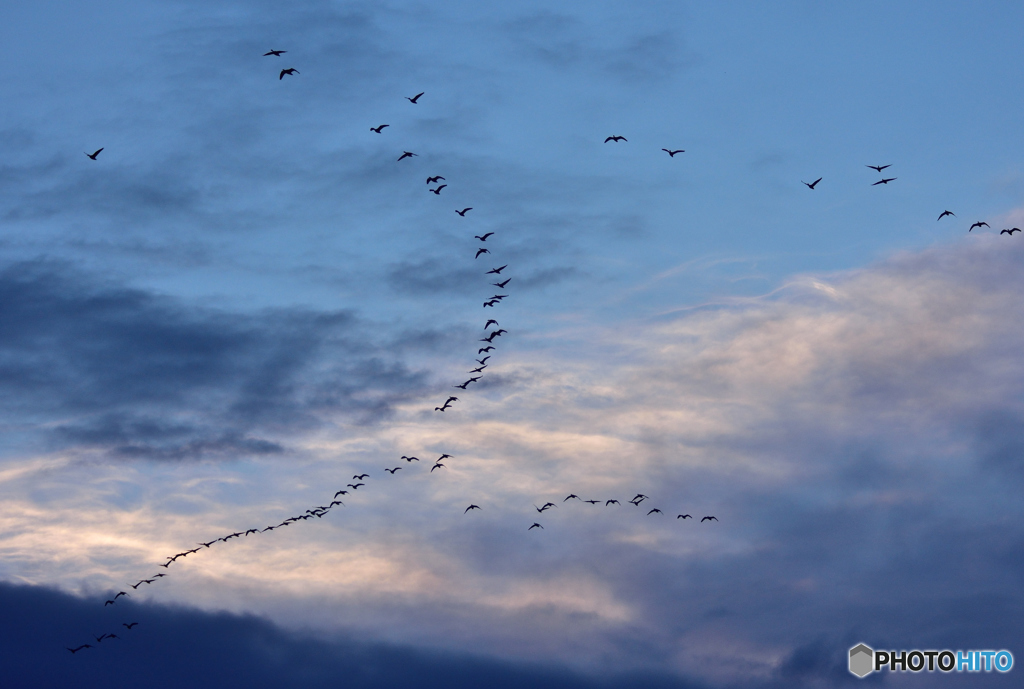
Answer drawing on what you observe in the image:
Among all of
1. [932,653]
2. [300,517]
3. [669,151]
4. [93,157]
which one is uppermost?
[669,151]

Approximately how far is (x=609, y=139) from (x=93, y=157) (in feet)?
228

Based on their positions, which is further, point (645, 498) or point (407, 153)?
point (645, 498)

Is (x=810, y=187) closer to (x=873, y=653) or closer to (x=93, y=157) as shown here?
(x=873, y=653)

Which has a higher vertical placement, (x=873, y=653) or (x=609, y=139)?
(x=609, y=139)

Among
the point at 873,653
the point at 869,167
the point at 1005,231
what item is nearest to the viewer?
the point at 869,167

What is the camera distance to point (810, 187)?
422 ft

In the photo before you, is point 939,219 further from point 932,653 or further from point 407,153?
point 407,153

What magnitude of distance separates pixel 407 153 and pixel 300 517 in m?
81.1

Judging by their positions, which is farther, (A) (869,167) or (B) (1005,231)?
(B) (1005,231)

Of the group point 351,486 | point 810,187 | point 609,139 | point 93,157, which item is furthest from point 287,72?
point 351,486

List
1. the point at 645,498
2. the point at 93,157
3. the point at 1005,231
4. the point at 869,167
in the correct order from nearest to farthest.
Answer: the point at 869,167, the point at 93,157, the point at 1005,231, the point at 645,498

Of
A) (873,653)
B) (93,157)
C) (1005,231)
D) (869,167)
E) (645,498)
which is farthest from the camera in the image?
(645,498)

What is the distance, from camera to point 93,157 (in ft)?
414

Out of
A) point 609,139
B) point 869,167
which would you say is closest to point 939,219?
point 869,167
